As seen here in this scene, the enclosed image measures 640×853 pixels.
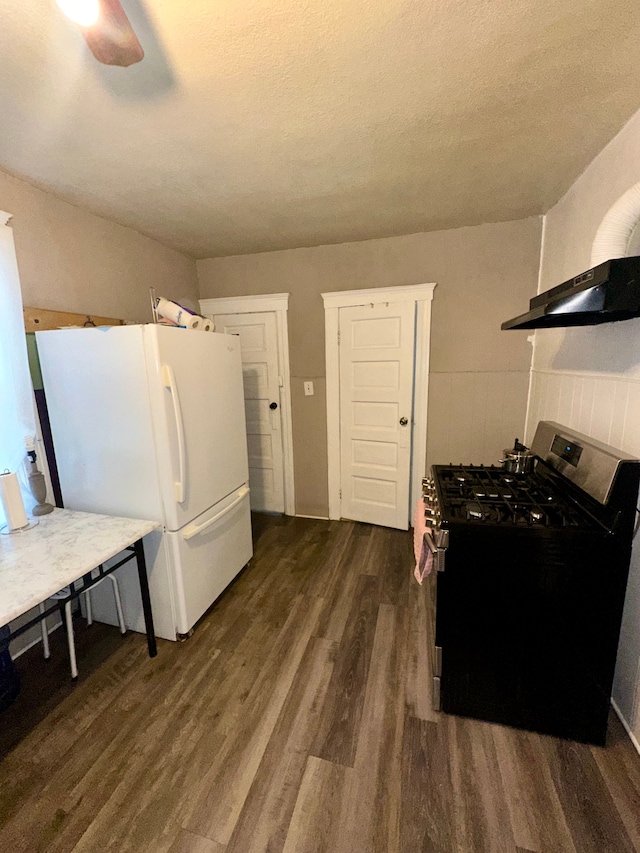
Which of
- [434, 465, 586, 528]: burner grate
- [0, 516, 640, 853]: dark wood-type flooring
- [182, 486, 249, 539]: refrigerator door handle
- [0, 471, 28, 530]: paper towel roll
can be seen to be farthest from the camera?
[182, 486, 249, 539]: refrigerator door handle

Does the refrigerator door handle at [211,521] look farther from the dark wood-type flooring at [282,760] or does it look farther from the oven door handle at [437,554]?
the oven door handle at [437,554]

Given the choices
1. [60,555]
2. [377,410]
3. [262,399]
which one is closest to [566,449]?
[377,410]

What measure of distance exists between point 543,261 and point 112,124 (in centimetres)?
256

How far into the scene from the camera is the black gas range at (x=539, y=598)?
126 centimetres

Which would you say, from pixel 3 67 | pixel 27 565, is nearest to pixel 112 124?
pixel 3 67

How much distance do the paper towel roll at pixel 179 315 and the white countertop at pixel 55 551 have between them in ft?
3.59

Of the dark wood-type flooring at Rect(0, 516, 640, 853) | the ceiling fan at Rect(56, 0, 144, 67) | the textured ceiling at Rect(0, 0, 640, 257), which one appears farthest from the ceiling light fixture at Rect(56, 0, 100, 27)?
the dark wood-type flooring at Rect(0, 516, 640, 853)

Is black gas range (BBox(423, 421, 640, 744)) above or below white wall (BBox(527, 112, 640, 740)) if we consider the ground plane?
below

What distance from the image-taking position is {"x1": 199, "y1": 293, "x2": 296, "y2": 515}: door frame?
10.3 ft

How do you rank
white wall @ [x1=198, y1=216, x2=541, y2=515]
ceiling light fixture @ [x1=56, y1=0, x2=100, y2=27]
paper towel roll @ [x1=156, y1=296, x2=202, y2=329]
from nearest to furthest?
ceiling light fixture @ [x1=56, y1=0, x2=100, y2=27] → paper towel roll @ [x1=156, y1=296, x2=202, y2=329] → white wall @ [x1=198, y1=216, x2=541, y2=515]

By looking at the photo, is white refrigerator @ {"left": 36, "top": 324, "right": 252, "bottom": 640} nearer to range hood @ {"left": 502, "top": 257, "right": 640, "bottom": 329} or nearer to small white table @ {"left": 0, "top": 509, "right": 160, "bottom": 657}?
small white table @ {"left": 0, "top": 509, "right": 160, "bottom": 657}

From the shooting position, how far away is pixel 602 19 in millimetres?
1003

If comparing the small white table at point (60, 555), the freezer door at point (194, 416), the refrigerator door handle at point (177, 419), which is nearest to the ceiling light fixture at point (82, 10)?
the freezer door at point (194, 416)

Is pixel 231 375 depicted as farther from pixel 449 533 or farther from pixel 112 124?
pixel 449 533
